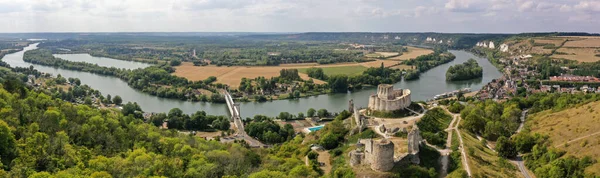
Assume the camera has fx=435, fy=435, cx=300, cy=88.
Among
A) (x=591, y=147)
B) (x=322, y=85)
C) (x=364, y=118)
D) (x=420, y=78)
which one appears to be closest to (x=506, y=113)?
(x=591, y=147)

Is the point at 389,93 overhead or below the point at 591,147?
overhead

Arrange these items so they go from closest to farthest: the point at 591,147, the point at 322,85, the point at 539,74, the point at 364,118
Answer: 1. the point at 591,147
2. the point at 364,118
3. the point at 322,85
4. the point at 539,74

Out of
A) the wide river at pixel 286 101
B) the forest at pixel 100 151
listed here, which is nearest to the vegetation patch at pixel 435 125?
the forest at pixel 100 151

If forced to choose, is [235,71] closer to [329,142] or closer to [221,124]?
[221,124]

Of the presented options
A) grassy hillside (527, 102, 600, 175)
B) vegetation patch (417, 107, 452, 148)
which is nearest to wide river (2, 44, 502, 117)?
vegetation patch (417, 107, 452, 148)

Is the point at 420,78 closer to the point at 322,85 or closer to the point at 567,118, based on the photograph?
the point at 322,85

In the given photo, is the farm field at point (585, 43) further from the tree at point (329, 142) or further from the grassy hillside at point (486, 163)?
the tree at point (329, 142)
